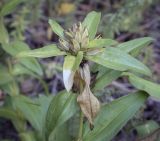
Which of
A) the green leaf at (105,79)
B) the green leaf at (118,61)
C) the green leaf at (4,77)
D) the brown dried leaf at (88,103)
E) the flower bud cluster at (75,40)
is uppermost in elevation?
the flower bud cluster at (75,40)

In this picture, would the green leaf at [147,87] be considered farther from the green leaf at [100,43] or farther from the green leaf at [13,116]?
the green leaf at [13,116]

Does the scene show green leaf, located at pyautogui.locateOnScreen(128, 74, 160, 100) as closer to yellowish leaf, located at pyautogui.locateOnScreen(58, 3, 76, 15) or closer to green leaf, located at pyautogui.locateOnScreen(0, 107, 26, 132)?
green leaf, located at pyautogui.locateOnScreen(0, 107, 26, 132)

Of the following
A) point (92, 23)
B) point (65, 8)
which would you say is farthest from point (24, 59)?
point (65, 8)

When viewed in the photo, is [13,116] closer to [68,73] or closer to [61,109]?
[61,109]

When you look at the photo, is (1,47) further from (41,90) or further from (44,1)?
(44,1)

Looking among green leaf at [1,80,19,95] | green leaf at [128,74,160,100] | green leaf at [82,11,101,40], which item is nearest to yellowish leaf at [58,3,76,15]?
green leaf at [1,80,19,95]

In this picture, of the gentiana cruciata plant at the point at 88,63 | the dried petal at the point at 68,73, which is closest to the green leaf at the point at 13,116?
the gentiana cruciata plant at the point at 88,63

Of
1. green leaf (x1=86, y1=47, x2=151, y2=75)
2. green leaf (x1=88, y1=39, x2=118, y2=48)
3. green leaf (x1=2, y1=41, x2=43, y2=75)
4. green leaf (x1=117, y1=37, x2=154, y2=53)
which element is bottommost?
green leaf (x1=2, y1=41, x2=43, y2=75)
